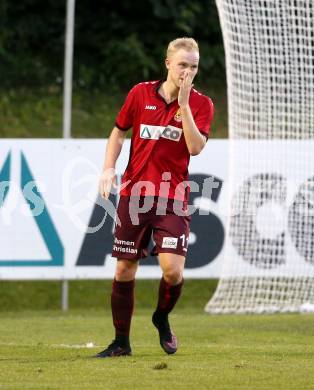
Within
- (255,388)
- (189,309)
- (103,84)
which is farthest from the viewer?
(103,84)

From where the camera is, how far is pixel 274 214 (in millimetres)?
13328

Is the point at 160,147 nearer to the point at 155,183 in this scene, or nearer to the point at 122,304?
the point at 155,183

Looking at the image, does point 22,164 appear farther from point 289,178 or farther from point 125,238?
point 125,238

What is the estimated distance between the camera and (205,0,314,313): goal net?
1320 centimetres

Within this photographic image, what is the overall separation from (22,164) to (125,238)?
500 cm

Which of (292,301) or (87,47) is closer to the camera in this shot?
(292,301)

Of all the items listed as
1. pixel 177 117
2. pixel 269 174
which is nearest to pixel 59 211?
pixel 269 174

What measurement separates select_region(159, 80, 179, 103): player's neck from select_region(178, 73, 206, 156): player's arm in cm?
28

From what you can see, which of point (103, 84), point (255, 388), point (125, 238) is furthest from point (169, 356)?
point (103, 84)

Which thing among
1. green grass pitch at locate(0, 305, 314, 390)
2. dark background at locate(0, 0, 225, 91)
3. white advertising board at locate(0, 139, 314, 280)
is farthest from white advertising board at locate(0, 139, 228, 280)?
dark background at locate(0, 0, 225, 91)

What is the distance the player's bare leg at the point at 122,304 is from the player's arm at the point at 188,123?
A: 89cm

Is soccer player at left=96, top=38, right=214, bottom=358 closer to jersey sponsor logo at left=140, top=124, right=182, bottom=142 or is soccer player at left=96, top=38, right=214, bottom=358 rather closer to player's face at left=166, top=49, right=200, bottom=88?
jersey sponsor logo at left=140, top=124, right=182, bottom=142

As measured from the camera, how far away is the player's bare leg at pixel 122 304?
27.3 feet

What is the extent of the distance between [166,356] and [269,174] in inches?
207
